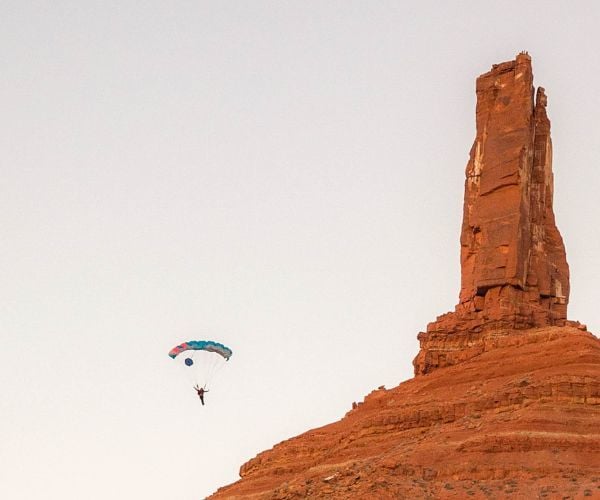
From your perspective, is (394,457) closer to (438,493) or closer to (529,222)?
(438,493)

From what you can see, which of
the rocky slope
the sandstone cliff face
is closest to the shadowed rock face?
the sandstone cliff face

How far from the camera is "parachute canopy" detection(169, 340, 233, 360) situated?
90.5m

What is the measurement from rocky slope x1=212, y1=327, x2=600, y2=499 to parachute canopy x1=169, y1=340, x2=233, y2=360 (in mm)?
5956

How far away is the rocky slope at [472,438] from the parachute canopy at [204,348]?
19.5 ft

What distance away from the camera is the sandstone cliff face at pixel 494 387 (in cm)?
7088

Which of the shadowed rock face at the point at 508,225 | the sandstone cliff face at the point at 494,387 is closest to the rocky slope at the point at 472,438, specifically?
the sandstone cliff face at the point at 494,387

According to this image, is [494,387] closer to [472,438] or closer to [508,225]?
[472,438]

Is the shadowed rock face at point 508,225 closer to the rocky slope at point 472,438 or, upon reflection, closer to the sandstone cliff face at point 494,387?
the sandstone cliff face at point 494,387

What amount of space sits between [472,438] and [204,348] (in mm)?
21325

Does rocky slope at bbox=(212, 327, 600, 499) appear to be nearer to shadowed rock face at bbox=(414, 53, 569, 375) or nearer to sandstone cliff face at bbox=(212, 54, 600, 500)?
sandstone cliff face at bbox=(212, 54, 600, 500)

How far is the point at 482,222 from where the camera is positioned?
3740 inches

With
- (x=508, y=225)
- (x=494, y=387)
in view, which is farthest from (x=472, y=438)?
(x=508, y=225)

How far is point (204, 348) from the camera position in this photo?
297 ft

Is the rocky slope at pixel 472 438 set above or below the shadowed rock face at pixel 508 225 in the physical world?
below
